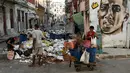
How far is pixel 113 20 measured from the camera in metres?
15.8

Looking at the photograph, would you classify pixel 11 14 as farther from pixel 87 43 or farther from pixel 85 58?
pixel 85 58

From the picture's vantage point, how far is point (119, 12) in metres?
15.7

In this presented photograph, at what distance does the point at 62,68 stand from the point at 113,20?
687cm

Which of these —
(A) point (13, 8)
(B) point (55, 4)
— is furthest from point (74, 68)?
(B) point (55, 4)

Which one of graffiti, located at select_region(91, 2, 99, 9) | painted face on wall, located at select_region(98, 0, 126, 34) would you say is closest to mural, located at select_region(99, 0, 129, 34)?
painted face on wall, located at select_region(98, 0, 126, 34)

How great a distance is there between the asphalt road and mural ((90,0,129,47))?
4.59 m

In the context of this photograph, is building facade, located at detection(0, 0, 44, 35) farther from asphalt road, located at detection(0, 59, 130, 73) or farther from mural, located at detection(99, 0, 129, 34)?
asphalt road, located at detection(0, 59, 130, 73)

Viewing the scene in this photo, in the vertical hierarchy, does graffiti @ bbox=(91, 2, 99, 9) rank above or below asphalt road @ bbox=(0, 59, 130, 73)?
above

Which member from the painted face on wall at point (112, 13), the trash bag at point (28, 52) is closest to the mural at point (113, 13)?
the painted face on wall at point (112, 13)

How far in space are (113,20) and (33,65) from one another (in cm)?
702

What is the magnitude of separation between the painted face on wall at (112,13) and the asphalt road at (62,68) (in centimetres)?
484

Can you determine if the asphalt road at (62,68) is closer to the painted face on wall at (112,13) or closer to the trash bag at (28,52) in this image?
the trash bag at (28,52)

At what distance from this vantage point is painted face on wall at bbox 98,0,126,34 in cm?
1571

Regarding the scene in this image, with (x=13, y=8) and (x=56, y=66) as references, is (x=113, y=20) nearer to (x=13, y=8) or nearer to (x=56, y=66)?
(x=56, y=66)
